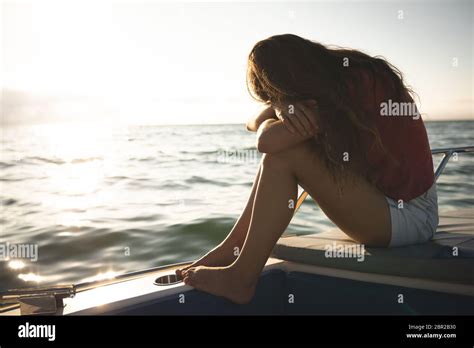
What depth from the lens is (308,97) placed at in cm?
148

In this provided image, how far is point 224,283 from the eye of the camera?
1406 mm

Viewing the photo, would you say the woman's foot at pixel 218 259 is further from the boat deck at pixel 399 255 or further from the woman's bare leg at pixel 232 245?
the boat deck at pixel 399 255

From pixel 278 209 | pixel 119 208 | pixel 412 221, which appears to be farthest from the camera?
pixel 119 208

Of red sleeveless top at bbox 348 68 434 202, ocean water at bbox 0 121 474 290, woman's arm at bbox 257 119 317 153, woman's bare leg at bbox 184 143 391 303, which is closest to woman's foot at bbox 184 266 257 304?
woman's bare leg at bbox 184 143 391 303

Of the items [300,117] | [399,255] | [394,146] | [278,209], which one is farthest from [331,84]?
[399,255]

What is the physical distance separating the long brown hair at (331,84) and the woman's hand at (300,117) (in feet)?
0.08

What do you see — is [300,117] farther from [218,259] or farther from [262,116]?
[218,259]

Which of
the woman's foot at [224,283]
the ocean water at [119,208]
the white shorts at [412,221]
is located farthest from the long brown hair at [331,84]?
the ocean water at [119,208]

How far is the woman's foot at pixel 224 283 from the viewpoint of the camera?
139 cm

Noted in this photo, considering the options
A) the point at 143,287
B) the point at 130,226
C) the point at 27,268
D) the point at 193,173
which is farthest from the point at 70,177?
the point at 143,287

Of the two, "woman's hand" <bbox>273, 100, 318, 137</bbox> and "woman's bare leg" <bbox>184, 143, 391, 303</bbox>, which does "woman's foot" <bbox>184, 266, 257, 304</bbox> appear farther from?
"woman's hand" <bbox>273, 100, 318, 137</bbox>

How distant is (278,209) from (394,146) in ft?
1.36

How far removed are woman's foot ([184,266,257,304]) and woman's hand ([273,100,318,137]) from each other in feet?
1.37
